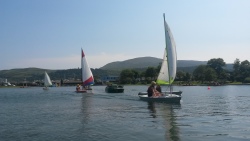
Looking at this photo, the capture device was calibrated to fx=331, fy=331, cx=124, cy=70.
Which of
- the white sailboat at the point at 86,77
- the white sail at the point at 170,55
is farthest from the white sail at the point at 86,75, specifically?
the white sail at the point at 170,55

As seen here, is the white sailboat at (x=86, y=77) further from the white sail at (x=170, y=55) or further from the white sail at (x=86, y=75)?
the white sail at (x=170, y=55)

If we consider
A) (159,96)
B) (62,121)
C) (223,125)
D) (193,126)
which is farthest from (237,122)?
(159,96)

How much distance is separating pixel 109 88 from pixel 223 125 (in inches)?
2900

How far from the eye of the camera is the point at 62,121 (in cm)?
3127

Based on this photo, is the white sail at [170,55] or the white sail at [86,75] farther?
the white sail at [86,75]

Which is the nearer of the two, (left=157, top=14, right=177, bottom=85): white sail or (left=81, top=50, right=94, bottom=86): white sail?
(left=157, top=14, right=177, bottom=85): white sail

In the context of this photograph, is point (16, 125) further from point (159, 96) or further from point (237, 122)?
point (159, 96)

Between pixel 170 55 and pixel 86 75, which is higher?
pixel 170 55

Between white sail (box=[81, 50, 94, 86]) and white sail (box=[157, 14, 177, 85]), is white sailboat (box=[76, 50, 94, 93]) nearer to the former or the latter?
white sail (box=[81, 50, 94, 86])

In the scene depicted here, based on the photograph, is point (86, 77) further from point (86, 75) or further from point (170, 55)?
point (170, 55)

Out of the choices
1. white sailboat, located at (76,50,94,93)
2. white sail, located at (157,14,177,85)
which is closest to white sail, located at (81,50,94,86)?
white sailboat, located at (76,50,94,93)

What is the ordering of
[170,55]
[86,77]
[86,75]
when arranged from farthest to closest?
[86,75] < [86,77] < [170,55]

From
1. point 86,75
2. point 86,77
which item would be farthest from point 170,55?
point 86,75

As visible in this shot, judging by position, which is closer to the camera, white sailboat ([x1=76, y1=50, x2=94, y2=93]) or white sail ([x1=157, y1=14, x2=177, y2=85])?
white sail ([x1=157, y1=14, x2=177, y2=85])
